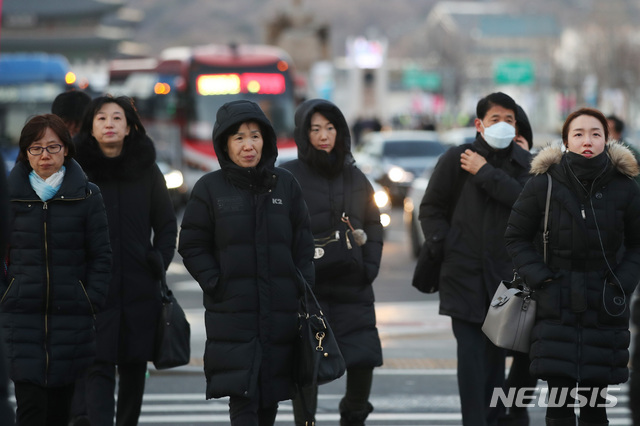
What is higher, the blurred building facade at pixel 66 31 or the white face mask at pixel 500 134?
the blurred building facade at pixel 66 31

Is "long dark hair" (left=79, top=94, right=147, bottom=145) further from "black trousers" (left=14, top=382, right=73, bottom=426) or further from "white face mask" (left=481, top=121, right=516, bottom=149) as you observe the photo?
"white face mask" (left=481, top=121, right=516, bottom=149)

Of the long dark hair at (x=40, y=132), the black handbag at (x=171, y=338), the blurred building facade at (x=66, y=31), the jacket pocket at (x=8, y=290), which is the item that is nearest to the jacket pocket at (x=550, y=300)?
the black handbag at (x=171, y=338)

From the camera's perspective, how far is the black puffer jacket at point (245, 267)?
232 inches

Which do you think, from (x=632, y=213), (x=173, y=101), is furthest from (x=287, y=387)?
(x=173, y=101)

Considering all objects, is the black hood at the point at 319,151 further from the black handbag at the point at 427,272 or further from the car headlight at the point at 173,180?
the car headlight at the point at 173,180

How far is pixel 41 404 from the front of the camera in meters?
6.20

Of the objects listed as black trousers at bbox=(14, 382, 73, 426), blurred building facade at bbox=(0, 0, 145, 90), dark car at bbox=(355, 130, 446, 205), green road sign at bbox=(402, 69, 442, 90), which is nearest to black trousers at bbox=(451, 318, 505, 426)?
black trousers at bbox=(14, 382, 73, 426)

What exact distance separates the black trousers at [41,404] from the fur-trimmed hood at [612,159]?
7.74 ft

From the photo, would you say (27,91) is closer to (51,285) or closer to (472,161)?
(472,161)

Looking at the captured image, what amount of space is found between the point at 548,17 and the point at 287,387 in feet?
513

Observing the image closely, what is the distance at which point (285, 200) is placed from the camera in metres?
6.07

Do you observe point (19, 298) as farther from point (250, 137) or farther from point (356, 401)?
point (356, 401)

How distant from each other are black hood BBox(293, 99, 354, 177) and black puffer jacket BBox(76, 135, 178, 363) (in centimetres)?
76

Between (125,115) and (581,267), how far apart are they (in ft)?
8.37
